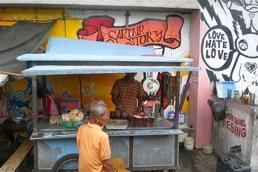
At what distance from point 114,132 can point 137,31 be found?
11.8 ft

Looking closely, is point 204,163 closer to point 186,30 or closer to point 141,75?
point 141,75

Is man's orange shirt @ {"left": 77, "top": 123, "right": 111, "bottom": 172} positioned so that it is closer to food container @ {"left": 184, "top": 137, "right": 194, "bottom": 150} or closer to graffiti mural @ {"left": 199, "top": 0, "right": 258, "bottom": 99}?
food container @ {"left": 184, "top": 137, "right": 194, "bottom": 150}

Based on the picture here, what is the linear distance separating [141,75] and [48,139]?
3.84 m

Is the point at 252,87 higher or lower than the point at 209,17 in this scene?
lower

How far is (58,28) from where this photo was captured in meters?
8.68

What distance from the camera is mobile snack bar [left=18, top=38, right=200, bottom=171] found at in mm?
5848

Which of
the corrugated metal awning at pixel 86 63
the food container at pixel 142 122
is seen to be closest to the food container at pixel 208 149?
the food container at pixel 142 122

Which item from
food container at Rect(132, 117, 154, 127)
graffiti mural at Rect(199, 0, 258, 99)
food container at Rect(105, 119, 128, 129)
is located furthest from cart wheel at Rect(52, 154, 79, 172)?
graffiti mural at Rect(199, 0, 258, 99)

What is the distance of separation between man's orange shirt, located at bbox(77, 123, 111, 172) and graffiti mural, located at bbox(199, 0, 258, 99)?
5121 mm

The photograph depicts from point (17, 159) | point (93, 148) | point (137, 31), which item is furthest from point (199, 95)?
point (93, 148)

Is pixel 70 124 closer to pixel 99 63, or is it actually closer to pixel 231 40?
pixel 99 63

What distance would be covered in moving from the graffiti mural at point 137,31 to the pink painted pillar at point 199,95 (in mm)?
489

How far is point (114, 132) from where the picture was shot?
618 centimetres

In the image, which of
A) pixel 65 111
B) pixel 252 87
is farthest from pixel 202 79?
pixel 65 111
